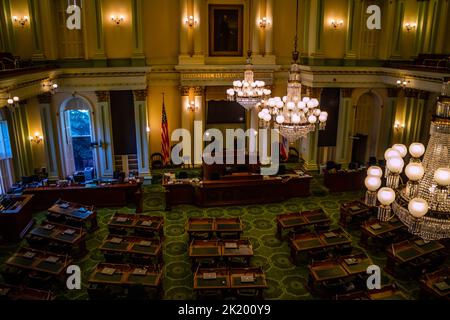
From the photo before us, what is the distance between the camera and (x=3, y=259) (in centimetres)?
974

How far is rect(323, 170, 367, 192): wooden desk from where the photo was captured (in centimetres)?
1405

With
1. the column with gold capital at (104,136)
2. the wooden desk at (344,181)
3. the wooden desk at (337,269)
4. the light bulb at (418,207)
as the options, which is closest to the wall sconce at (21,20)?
the column with gold capital at (104,136)

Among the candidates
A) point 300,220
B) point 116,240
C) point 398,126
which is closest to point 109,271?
point 116,240

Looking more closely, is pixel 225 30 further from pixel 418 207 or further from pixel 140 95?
pixel 418 207

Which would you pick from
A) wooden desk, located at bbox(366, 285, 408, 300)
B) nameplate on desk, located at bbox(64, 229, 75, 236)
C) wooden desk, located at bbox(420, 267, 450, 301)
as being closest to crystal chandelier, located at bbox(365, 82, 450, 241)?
wooden desk, located at bbox(366, 285, 408, 300)

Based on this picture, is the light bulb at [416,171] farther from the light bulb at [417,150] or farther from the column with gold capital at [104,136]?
the column with gold capital at [104,136]

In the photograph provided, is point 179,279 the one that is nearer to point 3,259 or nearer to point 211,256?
point 211,256

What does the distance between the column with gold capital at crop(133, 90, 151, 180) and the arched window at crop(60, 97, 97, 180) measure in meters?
1.61

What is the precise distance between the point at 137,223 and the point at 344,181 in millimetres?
7509

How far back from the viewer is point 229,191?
12938 millimetres

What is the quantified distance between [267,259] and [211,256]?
1.69 metres

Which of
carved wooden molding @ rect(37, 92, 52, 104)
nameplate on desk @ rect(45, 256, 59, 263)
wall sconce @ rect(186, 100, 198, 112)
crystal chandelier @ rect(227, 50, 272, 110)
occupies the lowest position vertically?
nameplate on desk @ rect(45, 256, 59, 263)

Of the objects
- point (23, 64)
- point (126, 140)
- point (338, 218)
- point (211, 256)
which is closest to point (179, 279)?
point (211, 256)

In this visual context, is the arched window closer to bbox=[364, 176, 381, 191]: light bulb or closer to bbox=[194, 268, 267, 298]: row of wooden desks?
bbox=[194, 268, 267, 298]: row of wooden desks
